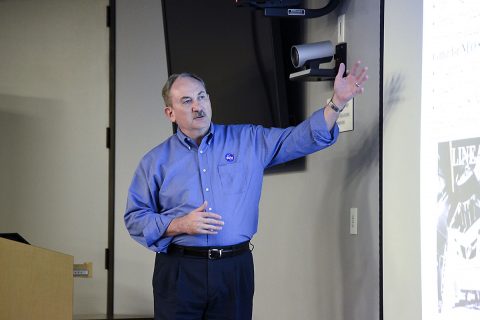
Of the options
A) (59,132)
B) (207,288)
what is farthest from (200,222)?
(59,132)

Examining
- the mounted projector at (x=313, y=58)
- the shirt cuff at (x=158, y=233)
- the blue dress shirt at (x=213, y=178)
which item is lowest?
the shirt cuff at (x=158, y=233)

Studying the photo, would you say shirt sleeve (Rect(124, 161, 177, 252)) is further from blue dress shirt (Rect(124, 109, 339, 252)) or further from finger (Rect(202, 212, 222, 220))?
finger (Rect(202, 212, 222, 220))

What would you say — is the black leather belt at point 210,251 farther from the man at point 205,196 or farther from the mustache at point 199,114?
the mustache at point 199,114

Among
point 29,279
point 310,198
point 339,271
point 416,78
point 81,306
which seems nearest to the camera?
point 416,78

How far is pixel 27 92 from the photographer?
5.30 m

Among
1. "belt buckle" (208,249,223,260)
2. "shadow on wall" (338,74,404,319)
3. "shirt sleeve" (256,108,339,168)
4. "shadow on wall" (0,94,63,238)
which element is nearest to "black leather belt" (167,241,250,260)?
"belt buckle" (208,249,223,260)

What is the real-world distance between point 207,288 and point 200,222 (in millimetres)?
251

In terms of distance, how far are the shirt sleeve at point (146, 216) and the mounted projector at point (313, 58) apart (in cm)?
70

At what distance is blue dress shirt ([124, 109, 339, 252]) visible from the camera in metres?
2.69

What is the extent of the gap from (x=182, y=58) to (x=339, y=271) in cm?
152

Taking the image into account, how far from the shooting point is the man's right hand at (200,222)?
101 inches

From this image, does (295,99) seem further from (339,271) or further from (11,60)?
(11,60)

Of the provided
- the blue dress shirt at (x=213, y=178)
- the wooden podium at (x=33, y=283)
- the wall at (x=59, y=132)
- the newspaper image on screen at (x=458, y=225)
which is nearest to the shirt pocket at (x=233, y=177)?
the blue dress shirt at (x=213, y=178)

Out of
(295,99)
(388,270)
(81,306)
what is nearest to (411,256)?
(388,270)
